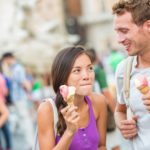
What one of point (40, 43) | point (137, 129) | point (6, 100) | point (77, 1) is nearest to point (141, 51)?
point (137, 129)

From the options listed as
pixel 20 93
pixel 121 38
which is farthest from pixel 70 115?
pixel 20 93

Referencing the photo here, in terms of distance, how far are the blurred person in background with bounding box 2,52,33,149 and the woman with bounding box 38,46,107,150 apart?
229 inches

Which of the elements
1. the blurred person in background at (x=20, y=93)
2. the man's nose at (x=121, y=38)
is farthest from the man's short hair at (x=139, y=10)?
the blurred person in background at (x=20, y=93)

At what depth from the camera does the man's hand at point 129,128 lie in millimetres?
3541

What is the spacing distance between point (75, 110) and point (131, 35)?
1.92 feet

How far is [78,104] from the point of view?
12.7 ft

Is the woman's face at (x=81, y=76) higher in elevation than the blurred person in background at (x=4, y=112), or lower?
higher

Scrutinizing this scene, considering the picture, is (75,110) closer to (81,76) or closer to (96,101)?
(81,76)

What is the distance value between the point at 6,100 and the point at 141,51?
6.27 meters

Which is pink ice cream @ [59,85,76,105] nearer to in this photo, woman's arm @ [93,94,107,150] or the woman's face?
the woman's face

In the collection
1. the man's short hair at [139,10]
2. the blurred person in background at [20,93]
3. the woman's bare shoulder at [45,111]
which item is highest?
the man's short hair at [139,10]

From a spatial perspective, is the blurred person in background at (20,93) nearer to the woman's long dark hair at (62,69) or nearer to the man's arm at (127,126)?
the woman's long dark hair at (62,69)

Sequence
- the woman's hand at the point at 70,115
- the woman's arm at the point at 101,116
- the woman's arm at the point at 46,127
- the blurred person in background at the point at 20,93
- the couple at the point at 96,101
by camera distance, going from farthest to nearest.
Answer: the blurred person in background at the point at 20,93
the woman's arm at the point at 101,116
the woman's arm at the point at 46,127
the couple at the point at 96,101
the woman's hand at the point at 70,115

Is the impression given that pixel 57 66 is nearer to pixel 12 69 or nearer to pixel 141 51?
pixel 141 51
